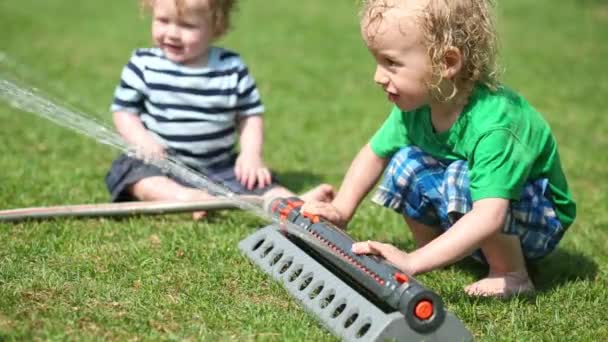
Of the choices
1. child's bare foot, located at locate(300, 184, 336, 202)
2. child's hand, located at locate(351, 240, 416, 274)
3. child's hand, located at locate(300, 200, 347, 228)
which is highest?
child's hand, located at locate(351, 240, 416, 274)

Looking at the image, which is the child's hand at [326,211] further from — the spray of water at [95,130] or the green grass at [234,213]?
the green grass at [234,213]

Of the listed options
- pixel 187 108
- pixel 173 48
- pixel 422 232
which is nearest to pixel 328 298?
pixel 422 232

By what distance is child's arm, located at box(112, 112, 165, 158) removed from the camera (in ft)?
13.4

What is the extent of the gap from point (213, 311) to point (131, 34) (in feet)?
23.2

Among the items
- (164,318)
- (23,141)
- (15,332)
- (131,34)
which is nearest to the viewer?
(15,332)

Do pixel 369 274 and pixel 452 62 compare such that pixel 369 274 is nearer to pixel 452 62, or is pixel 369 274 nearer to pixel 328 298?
pixel 328 298

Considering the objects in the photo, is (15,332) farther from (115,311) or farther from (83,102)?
(83,102)

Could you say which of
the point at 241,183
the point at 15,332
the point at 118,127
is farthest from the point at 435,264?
the point at 118,127

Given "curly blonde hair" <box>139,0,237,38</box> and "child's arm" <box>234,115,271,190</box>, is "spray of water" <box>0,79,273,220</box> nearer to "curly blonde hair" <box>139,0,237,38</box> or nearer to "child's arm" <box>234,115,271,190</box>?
"child's arm" <box>234,115,271,190</box>

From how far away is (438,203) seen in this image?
332cm

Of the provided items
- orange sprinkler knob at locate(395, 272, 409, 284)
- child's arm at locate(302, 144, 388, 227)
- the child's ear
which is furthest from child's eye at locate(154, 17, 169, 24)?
orange sprinkler knob at locate(395, 272, 409, 284)

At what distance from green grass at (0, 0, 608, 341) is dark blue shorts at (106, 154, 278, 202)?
0.20 meters

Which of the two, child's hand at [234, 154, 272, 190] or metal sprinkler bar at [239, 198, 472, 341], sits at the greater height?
metal sprinkler bar at [239, 198, 472, 341]

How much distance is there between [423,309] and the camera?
8.44 feet
